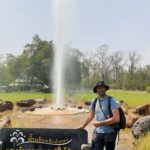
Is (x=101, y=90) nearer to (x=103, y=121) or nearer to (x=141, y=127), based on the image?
(x=103, y=121)

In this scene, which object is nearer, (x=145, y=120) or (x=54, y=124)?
(x=145, y=120)

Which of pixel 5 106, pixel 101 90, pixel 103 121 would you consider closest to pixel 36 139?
pixel 103 121

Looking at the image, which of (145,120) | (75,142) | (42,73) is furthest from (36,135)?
(42,73)

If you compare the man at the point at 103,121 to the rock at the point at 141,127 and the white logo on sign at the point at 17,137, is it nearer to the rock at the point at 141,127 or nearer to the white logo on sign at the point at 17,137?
the white logo on sign at the point at 17,137

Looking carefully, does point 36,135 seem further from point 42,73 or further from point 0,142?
point 42,73

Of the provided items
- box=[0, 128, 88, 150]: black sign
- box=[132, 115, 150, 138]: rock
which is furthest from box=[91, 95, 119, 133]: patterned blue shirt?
box=[132, 115, 150, 138]: rock

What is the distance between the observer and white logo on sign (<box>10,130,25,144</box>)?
743cm

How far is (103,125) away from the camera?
20.7 ft

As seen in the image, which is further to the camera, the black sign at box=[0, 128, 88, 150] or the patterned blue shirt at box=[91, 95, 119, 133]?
the black sign at box=[0, 128, 88, 150]

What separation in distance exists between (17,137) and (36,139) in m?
0.37

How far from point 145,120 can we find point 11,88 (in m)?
58.3

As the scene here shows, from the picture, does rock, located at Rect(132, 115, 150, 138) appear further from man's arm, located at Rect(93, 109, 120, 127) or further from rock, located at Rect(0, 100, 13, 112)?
rock, located at Rect(0, 100, 13, 112)

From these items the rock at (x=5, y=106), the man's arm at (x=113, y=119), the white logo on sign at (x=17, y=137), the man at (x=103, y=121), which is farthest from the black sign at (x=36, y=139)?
the rock at (x=5, y=106)

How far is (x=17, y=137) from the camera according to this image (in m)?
7.44
